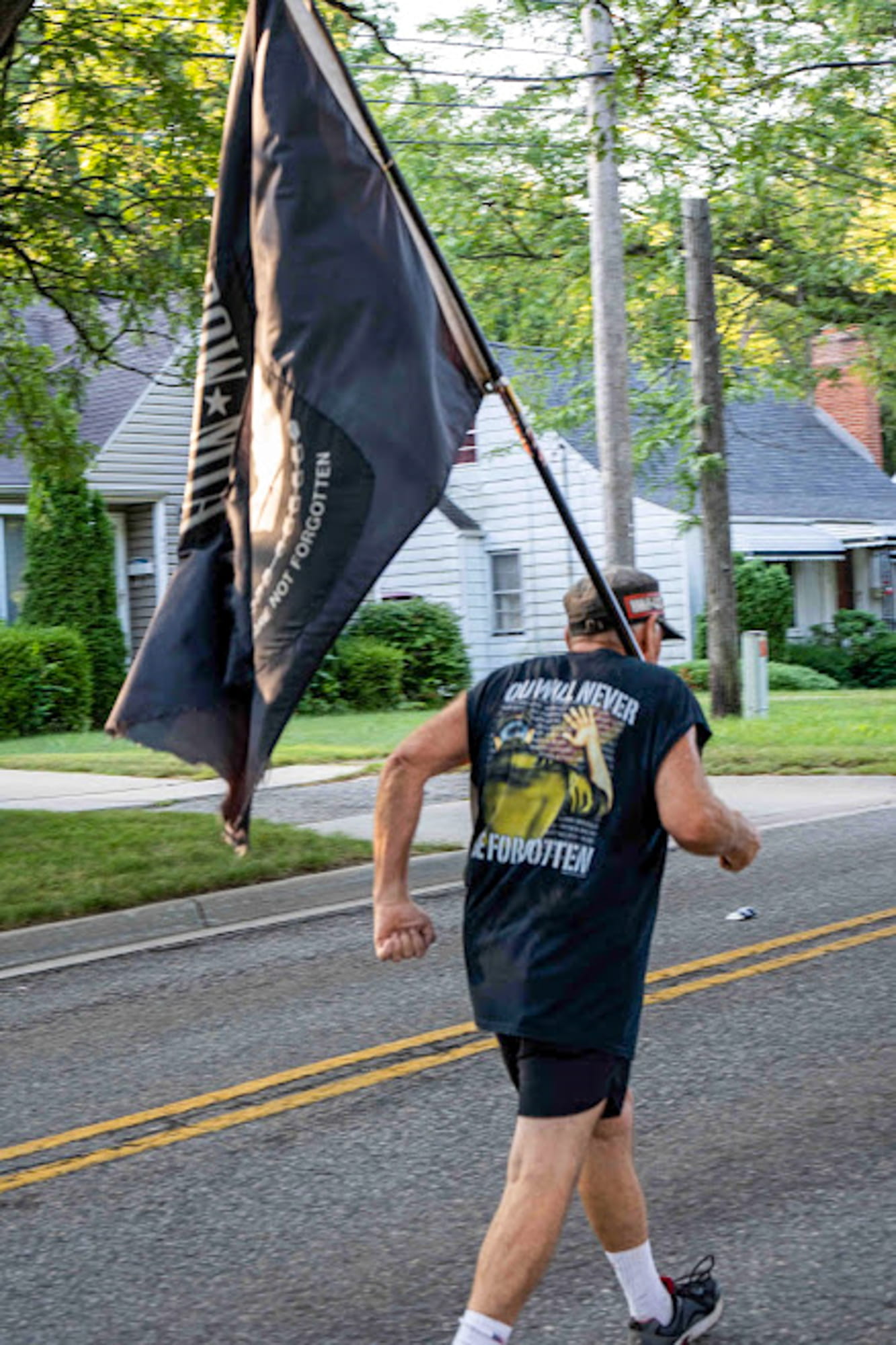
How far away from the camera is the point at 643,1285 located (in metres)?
4.07

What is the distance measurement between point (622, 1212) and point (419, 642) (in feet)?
80.3

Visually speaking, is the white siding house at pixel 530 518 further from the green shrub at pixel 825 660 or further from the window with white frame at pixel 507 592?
the green shrub at pixel 825 660

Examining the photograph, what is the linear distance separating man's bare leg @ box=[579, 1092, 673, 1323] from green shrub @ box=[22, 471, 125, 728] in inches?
842

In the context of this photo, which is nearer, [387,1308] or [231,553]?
[387,1308]

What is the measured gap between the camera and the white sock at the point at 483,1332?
364 centimetres

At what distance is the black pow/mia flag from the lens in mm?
4922

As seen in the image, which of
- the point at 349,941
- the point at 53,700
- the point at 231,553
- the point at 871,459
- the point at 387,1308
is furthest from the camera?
the point at 871,459

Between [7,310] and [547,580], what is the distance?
19.9 m

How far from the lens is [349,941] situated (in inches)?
372

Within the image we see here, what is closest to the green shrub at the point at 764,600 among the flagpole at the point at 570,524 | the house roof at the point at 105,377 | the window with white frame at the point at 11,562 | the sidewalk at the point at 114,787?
the house roof at the point at 105,377

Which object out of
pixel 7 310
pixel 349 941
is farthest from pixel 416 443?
pixel 7 310

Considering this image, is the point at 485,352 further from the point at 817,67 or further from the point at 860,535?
the point at 860,535

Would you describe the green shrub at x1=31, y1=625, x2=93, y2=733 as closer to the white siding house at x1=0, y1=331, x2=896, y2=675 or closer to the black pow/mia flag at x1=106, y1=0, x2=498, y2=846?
the white siding house at x1=0, y1=331, x2=896, y2=675

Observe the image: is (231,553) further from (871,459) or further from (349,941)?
(871,459)
